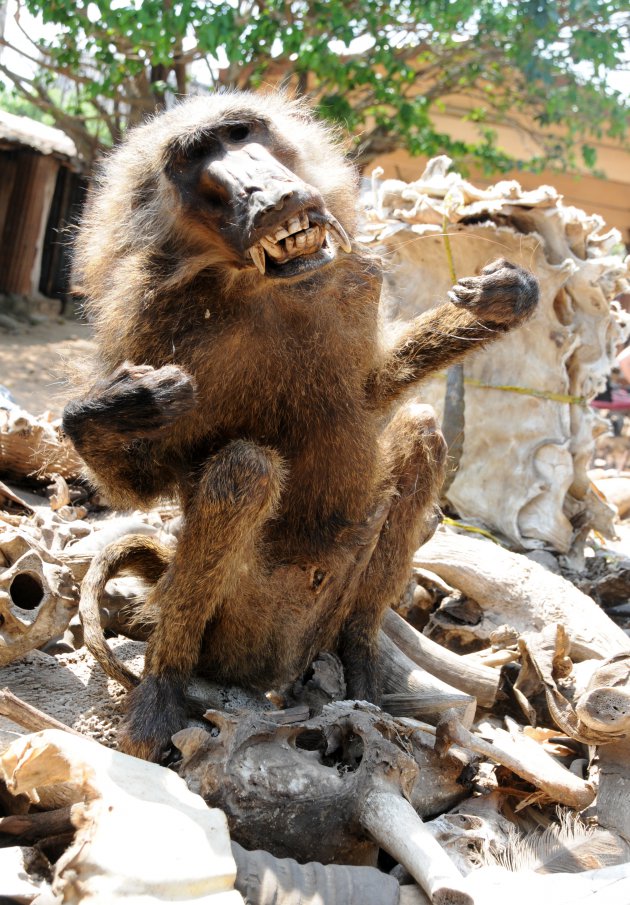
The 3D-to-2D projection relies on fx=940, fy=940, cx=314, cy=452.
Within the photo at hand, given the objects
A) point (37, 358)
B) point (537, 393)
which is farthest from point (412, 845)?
point (37, 358)

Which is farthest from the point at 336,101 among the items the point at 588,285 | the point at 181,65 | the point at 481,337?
the point at 481,337

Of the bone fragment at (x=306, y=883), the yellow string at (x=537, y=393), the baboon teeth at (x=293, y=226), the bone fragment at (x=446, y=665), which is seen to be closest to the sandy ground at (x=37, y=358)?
the yellow string at (x=537, y=393)

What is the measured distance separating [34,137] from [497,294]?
33.0ft

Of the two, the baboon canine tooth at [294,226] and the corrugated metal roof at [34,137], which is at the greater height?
the corrugated metal roof at [34,137]

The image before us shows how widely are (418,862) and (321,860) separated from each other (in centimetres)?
28

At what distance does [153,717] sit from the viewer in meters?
2.46

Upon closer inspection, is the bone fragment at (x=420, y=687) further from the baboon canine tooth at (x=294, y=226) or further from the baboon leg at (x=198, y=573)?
the baboon canine tooth at (x=294, y=226)

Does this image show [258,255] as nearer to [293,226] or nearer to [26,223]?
[293,226]

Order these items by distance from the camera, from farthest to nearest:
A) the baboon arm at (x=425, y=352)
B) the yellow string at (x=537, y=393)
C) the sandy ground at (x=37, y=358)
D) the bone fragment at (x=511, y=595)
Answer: the sandy ground at (x=37, y=358)
the yellow string at (x=537, y=393)
the bone fragment at (x=511, y=595)
the baboon arm at (x=425, y=352)

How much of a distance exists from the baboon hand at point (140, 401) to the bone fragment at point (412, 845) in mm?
1020

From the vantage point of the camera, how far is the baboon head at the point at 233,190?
2.35 metres

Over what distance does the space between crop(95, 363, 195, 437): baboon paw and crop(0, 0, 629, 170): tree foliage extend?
5.76 metres

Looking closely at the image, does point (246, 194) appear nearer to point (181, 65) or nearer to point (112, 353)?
point (112, 353)

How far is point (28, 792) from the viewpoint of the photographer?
2004 millimetres
